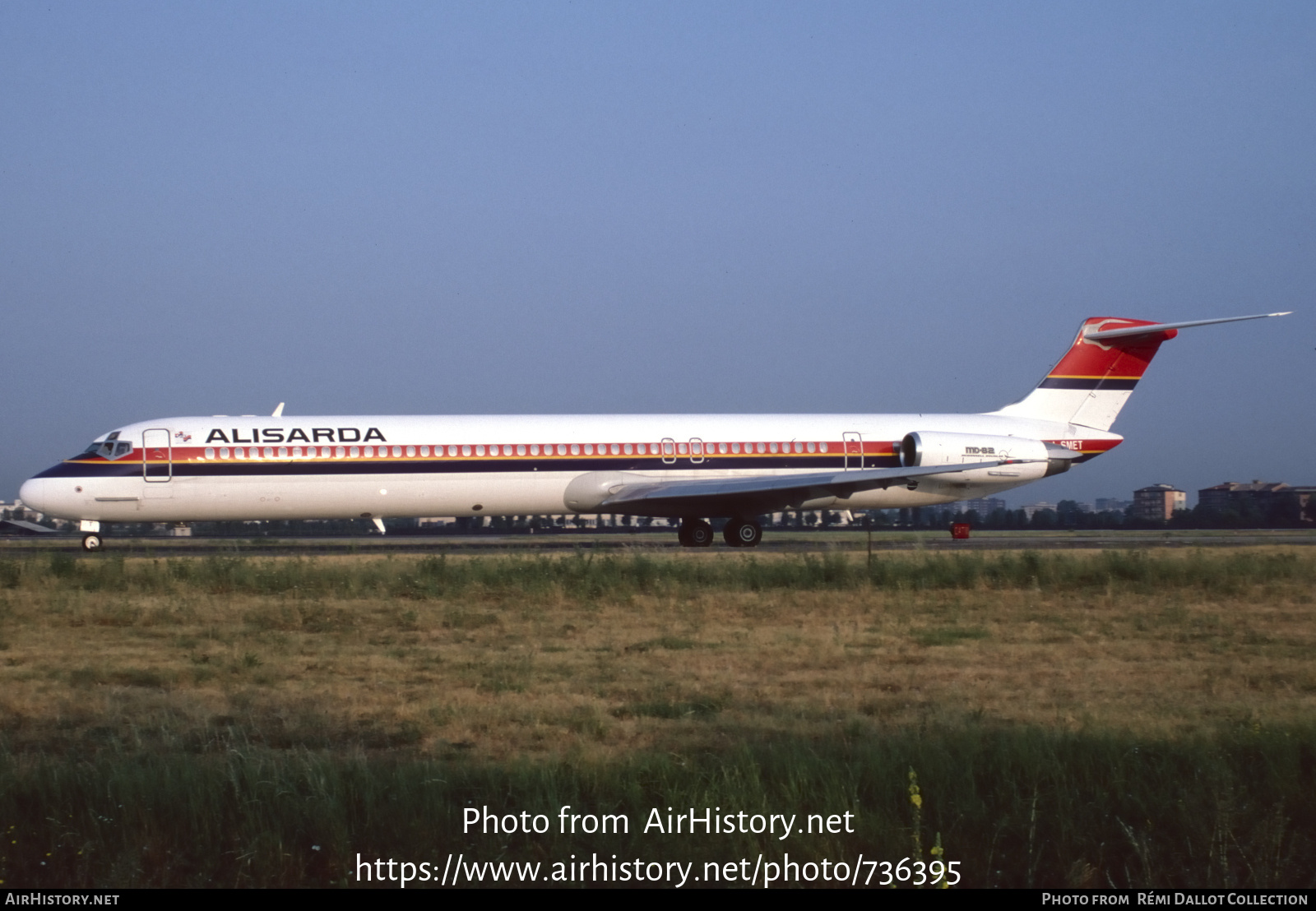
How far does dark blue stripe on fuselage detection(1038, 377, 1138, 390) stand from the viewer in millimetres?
30703

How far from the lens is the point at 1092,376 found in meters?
30.7

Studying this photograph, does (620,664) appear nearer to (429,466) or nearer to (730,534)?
(429,466)

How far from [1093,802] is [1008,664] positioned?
Result: 4809 mm

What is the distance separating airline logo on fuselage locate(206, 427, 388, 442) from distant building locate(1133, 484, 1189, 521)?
61.7 metres

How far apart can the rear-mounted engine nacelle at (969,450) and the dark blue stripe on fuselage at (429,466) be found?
1171mm

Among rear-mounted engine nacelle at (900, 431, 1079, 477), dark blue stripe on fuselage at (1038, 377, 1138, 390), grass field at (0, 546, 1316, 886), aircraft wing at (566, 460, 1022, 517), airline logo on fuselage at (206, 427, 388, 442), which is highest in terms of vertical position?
dark blue stripe on fuselage at (1038, 377, 1138, 390)

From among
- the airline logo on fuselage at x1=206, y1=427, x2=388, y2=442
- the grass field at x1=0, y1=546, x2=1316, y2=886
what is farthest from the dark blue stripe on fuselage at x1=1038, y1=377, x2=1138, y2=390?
the airline logo on fuselage at x1=206, y1=427, x2=388, y2=442

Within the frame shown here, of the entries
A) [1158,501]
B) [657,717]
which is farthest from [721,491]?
[1158,501]

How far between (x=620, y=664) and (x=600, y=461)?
1646 cm

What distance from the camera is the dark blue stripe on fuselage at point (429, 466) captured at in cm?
2539

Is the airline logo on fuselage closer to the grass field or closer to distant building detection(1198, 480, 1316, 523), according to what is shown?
the grass field

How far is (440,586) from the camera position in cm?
1609
